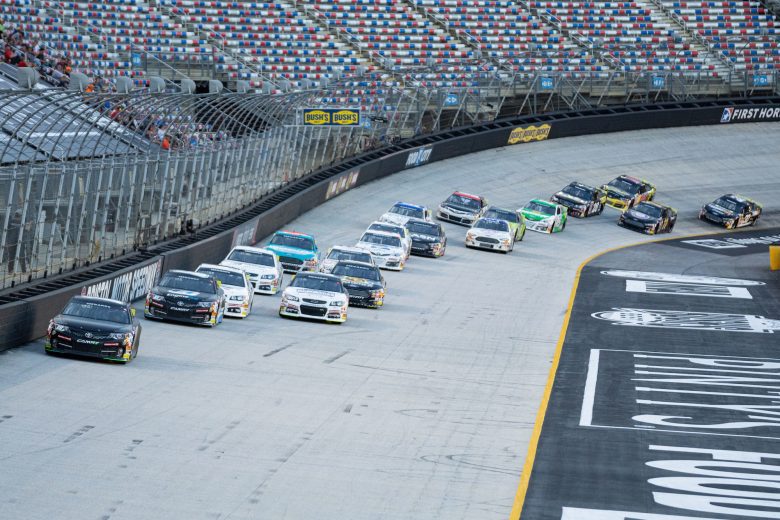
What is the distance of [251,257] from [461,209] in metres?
17.7

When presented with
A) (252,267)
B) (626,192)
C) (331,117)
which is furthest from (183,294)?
(626,192)

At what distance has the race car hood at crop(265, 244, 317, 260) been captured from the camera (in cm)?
3944

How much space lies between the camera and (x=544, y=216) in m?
52.7

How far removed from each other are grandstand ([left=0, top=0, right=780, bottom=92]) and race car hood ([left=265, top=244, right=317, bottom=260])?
20426mm

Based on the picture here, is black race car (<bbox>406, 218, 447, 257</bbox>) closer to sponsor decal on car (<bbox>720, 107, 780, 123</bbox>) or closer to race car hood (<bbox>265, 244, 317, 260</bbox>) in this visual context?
race car hood (<bbox>265, 244, 317, 260</bbox>)

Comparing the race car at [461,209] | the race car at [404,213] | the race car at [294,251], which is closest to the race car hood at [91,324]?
the race car at [294,251]

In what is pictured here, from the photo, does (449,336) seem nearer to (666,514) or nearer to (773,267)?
(666,514)

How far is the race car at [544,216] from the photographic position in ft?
173

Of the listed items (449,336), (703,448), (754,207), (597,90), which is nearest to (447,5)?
(597,90)

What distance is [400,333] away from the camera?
105 feet

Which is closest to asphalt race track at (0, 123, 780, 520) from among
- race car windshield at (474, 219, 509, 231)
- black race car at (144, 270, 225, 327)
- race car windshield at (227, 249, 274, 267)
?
black race car at (144, 270, 225, 327)

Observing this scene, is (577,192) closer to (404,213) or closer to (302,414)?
(404,213)

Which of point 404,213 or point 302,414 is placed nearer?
point 302,414

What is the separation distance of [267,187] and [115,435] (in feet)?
94.8
